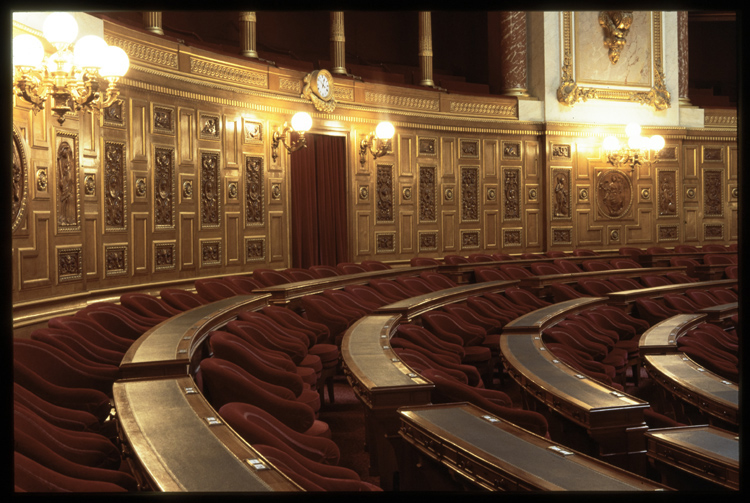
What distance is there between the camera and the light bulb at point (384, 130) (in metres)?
10.1

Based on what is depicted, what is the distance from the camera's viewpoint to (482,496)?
5.51 ft

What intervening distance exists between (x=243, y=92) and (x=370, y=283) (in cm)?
293

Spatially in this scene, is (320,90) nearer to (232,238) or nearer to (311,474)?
(232,238)

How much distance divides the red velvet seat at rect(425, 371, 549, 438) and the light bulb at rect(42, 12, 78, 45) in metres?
3.09

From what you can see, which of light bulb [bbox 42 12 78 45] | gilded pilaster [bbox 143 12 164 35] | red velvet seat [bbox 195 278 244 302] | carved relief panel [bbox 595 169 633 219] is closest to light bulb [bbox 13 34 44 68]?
light bulb [bbox 42 12 78 45]

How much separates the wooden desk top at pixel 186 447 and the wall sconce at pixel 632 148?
11.1m

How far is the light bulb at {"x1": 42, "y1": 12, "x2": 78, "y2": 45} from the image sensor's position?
15.2 feet

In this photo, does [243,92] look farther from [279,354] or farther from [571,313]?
[279,354]

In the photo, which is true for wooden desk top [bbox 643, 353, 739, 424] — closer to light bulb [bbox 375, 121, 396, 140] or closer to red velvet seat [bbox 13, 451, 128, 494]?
red velvet seat [bbox 13, 451, 128, 494]

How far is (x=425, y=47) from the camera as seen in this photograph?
11.9 metres

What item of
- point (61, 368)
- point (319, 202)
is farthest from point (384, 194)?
point (61, 368)

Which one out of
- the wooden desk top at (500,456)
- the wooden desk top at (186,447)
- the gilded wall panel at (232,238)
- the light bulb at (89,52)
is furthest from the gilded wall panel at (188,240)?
the wooden desk top at (500,456)

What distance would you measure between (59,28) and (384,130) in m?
5.88

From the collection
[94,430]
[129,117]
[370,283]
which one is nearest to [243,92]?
[129,117]
